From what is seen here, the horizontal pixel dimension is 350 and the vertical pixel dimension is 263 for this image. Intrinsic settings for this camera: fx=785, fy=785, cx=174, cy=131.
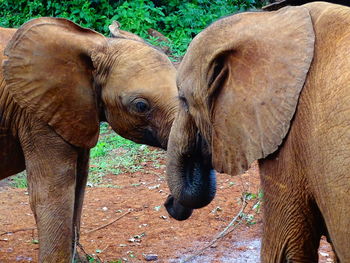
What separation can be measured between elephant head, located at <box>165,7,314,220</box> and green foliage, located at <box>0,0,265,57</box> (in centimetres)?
769

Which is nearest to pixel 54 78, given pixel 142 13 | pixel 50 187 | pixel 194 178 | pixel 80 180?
pixel 50 187

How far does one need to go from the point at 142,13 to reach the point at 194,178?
26.2 ft

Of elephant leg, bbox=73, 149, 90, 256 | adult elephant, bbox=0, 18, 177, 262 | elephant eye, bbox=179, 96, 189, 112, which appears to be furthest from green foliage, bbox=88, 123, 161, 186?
elephant eye, bbox=179, 96, 189, 112

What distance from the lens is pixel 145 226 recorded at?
6.51 metres

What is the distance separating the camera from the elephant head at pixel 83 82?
4922mm

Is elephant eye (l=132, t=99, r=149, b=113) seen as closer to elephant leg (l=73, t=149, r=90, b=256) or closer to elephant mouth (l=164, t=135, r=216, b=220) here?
elephant leg (l=73, t=149, r=90, b=256)

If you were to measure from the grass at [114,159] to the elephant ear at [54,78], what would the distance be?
8.89 feet

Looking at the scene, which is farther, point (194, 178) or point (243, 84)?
point (194, 178)

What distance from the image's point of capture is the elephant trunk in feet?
12.4

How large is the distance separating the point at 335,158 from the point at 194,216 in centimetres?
406

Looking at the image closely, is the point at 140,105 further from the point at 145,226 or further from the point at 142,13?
the point at 142,13

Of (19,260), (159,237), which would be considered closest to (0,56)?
(19,260)

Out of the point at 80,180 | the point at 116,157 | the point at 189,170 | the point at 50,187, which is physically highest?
the point at 189,170

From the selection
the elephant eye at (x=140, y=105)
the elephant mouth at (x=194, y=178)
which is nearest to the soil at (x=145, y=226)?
the elephant eye at (x=140, y=105)
